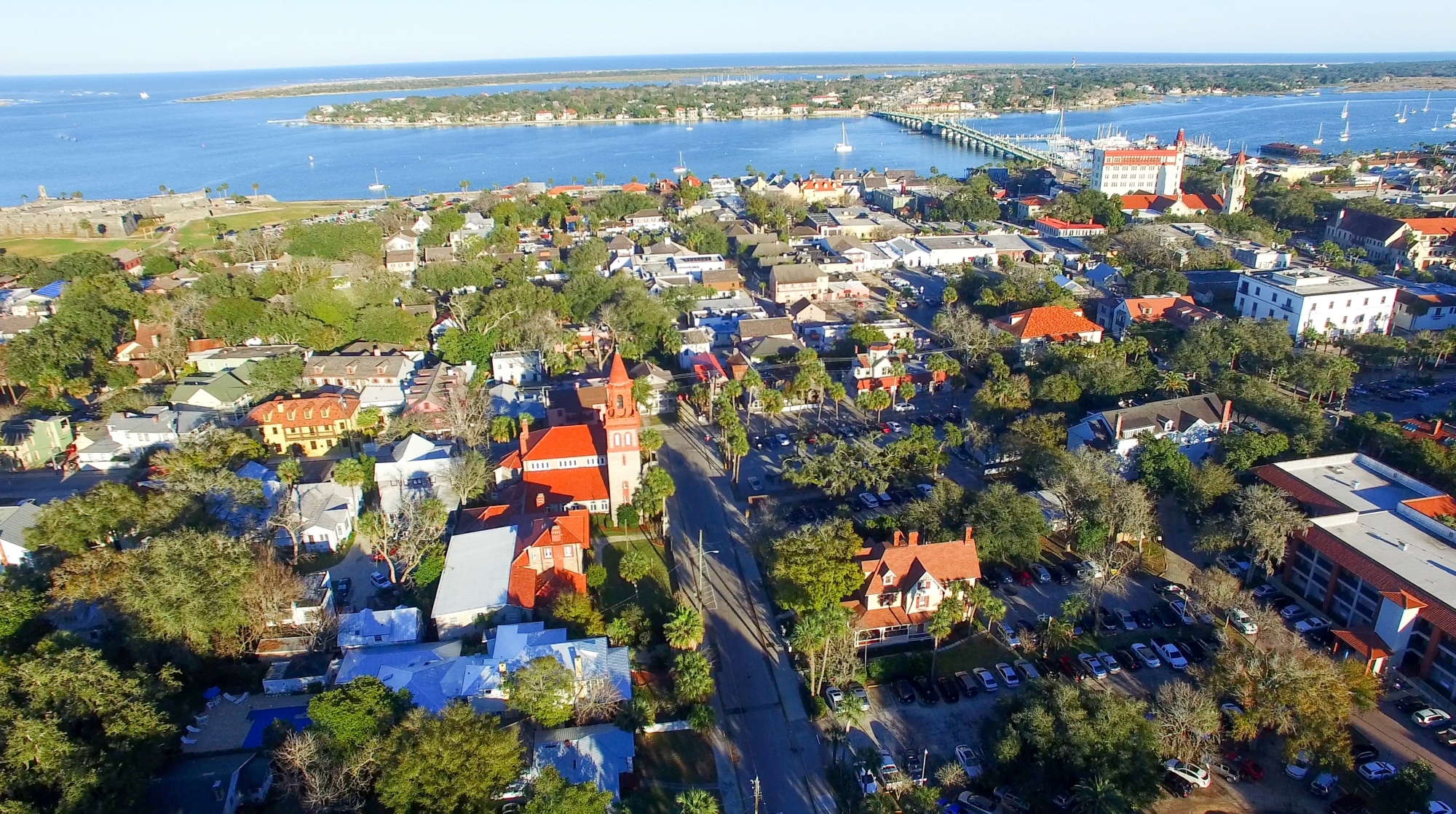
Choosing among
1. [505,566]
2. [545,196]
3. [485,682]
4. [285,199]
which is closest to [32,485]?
[505,566]

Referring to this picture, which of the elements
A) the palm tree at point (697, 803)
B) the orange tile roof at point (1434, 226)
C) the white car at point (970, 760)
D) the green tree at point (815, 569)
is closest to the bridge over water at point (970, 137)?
the orange tile roof at point (1434, 226)

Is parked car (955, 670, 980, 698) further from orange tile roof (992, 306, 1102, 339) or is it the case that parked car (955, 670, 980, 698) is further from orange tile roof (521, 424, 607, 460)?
orange tile roof (992, 306, 1102, 339)

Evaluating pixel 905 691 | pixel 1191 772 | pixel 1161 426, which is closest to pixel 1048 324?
pixel 1161 426

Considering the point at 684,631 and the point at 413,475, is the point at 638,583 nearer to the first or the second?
the point at 684,631

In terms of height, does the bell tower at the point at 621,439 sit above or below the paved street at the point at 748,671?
above

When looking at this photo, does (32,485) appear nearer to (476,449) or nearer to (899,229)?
(476,449)

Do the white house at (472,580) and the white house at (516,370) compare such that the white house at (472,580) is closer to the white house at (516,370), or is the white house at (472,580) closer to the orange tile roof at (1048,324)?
the white house at (516,370)

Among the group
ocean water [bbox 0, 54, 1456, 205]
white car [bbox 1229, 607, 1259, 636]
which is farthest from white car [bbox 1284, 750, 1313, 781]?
ocean water [bbox 0, 54, 1456, 205]
